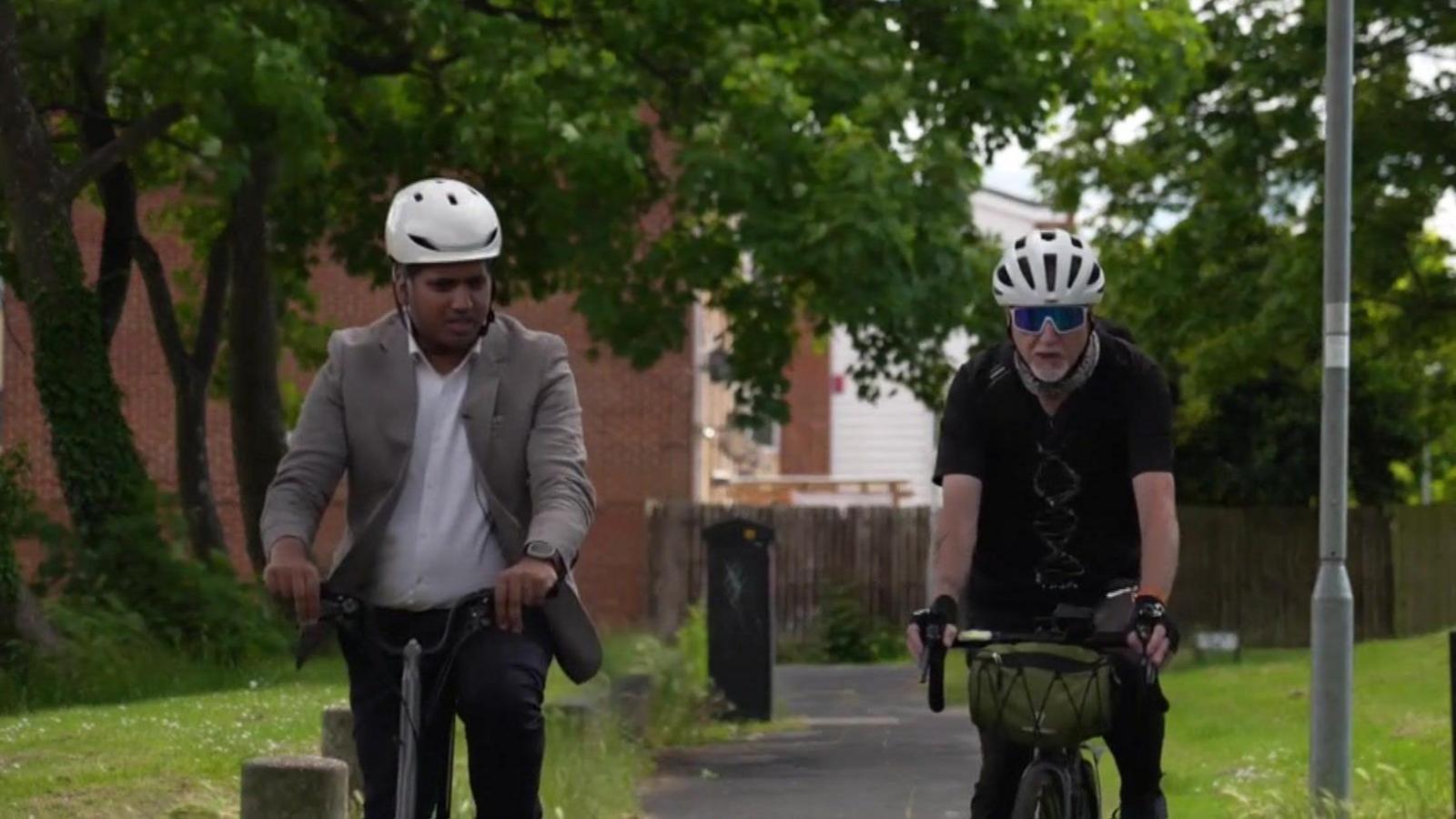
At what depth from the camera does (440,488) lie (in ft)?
19.4

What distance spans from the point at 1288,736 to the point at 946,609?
11.8m

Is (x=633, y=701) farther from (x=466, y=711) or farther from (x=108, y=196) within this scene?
(x=108, y=196)

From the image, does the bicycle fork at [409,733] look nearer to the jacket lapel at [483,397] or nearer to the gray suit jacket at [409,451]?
the gray suit jacket at [409,451]

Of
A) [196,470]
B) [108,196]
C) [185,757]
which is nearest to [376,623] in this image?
[185,757]

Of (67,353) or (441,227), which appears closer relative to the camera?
(441,227)

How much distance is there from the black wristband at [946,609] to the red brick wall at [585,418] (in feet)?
115

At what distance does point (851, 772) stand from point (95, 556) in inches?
288

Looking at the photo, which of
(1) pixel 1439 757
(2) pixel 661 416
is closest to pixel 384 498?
(1) pixel 1439 757

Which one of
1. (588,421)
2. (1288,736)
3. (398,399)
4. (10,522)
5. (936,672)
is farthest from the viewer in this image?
(588,421)

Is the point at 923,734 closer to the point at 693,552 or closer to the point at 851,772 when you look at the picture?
the point at 851,772

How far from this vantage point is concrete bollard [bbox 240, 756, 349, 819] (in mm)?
7641

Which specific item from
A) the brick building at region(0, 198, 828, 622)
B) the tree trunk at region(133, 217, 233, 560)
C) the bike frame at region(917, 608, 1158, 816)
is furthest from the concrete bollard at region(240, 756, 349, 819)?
the brick building at region(0, 198, 828, 622)

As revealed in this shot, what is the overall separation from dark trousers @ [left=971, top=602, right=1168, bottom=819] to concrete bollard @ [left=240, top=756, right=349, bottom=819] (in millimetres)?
1745

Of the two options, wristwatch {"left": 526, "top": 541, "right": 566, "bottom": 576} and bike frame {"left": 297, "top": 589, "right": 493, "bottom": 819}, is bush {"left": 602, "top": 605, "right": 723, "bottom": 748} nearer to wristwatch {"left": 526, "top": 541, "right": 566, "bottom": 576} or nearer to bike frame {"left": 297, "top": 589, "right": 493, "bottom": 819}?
bike frame {"left": 297, "top": 589, "right": 493, "bottom": 819}
